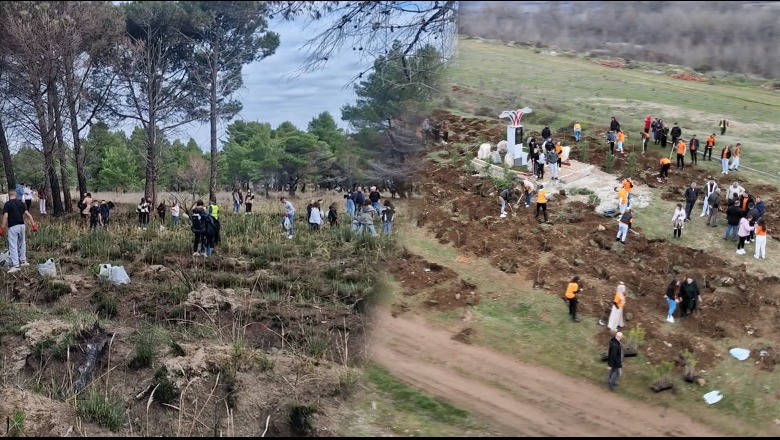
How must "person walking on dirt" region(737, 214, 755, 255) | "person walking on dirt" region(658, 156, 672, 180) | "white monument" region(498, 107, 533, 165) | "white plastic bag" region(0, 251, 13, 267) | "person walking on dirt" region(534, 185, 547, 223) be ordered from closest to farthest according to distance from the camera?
1. "person walking on dirt" region(534, 185, 547, 223)
2. "white monument" region(498, 107, 533, 165)
3. "white plastic bag" region(0, 251, 13, 267)
4. "person walking on dirt" region(737, 214, 755, 255)
5. "person walking on dirt" region(658, 156, 672, 180)

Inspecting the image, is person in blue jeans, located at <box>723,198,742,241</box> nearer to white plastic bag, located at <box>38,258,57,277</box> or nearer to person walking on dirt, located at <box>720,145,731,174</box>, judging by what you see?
person walking on dirt, located at <box>720,145,731,174</box>

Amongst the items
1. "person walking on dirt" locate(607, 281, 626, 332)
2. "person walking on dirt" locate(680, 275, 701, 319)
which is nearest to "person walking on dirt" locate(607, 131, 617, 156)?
"person walking on dirt" locate(680, 275, 701, 319)

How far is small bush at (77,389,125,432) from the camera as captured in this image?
6.51 m

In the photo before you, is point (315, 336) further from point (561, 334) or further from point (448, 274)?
point (561, 334)

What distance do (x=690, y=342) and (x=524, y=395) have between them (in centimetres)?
322

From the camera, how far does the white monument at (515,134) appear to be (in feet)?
30.8

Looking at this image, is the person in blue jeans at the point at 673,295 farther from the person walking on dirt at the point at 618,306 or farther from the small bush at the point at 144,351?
the small bush at the point at 144,351

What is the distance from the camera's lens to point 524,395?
5.02 m

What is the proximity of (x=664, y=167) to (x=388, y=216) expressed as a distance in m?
9.70

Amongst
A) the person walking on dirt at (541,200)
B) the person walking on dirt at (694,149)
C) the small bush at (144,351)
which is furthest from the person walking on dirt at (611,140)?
the small bush at (144,351)

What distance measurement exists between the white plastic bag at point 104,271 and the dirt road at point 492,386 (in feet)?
20.7

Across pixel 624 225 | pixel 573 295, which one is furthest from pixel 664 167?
pixel 573 295

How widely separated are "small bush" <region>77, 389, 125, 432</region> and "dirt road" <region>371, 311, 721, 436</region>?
2.93 m

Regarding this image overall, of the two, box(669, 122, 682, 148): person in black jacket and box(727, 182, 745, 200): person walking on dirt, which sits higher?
box(669, 122, 682, 148): person in black jacket
